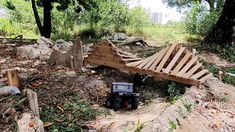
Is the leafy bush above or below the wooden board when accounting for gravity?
below

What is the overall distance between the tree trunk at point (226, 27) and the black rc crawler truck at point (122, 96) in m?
5.21

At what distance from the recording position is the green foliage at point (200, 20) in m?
14.0

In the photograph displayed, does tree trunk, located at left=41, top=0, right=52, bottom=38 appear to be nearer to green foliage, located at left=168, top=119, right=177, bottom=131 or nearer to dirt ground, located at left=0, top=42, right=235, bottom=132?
dirt ground, located at left=0, top=42, right=235, bottom=132

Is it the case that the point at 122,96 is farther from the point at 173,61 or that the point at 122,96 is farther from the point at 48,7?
the point at 48,7

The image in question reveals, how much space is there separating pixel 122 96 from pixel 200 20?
436 inches

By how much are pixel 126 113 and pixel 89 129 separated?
949mm

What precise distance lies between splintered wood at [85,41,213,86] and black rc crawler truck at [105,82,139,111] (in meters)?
0.83

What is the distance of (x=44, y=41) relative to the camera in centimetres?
815

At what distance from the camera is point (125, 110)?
4.64m

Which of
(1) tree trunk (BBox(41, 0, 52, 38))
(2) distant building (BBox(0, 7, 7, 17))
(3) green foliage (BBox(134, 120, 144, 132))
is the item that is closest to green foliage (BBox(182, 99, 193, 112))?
(3) green foliage (BBox(134, 120, 144, 132))

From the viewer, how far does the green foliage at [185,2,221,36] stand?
46.0 feet

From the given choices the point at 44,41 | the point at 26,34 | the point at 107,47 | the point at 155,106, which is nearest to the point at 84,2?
the point at 26,34

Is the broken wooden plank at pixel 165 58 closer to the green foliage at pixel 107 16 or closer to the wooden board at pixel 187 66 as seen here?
the wooden board at pixel 187 66

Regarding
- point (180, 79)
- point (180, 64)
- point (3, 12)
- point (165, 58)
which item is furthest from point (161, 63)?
point (3, 12)
